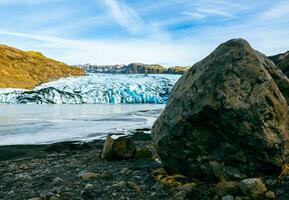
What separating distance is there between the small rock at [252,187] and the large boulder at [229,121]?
22.9 inches

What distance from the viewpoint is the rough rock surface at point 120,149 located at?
11.8m

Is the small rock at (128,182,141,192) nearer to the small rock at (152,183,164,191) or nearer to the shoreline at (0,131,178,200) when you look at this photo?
the shoreline at (0,131,178,200)

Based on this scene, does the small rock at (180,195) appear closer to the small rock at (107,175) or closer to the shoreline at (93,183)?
the shoreline at (93,183)

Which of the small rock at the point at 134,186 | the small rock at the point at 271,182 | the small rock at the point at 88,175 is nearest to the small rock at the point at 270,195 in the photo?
the small rock at the point at 271,182

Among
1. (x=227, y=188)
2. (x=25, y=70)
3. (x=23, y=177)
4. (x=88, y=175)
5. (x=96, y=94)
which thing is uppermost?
(x=25, y=70)

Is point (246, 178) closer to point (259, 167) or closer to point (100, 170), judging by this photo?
point (259, 167)

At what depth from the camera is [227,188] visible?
7301 mm

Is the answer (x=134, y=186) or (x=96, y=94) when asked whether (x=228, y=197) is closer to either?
(x=134, y=186)

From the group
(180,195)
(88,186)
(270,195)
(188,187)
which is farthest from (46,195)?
(270,195)

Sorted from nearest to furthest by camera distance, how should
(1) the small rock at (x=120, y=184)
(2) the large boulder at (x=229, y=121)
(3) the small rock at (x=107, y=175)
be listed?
(2) the large boulder at (x=229, y=121) < (1) the small rock at (x=120, y=184) < (3) the small rock at (x=107, y=175)

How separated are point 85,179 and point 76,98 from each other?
2875 inches

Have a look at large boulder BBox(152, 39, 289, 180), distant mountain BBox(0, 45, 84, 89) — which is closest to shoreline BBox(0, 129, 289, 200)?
large boulder BBox(152, 39, 289, 180)

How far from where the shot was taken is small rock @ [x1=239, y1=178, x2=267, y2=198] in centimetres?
712

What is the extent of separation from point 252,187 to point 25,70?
167m
